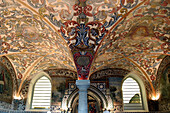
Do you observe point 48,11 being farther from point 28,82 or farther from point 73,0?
point 28,82

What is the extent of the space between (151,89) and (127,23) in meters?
5.98

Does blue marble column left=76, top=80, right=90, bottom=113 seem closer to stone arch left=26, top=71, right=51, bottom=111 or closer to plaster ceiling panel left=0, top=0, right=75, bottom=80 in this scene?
plaster ceiling panel left=0, top=0, right=75, bottom=80

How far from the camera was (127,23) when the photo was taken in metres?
6.40

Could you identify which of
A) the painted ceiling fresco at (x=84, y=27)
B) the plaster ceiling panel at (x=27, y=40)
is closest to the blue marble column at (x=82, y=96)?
the painted ceiling fresco at (x=84, y=27)

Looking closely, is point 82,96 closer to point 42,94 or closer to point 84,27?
point 84,27

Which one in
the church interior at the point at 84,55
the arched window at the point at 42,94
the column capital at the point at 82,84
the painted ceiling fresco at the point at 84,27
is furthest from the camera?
the arched window at the point at 42,94

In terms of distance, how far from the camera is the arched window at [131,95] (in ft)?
35.2

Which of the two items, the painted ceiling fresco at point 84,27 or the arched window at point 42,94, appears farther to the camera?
the arched window at point 42,94

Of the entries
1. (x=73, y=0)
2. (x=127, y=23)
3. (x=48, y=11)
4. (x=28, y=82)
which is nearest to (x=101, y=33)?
(x=127, y=23)

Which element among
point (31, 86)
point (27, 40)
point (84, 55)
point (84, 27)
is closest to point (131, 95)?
point (84, 55)

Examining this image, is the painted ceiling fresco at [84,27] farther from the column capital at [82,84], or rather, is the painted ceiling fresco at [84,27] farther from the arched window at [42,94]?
the arched window at [42,94]

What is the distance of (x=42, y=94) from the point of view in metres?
11.1

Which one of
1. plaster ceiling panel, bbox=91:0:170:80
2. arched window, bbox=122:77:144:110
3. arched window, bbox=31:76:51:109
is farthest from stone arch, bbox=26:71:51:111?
arched window, bbox=122:77:144:110

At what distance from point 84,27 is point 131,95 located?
23.0ft
